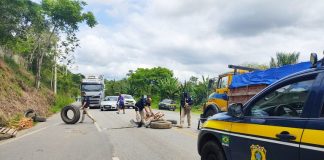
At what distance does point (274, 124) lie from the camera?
454 centimetres

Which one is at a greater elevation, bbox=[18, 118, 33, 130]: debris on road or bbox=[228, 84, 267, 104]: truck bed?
bbox=[228, 84, 267, 104]: truck bed

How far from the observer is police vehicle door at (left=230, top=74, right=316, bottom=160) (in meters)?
4.23

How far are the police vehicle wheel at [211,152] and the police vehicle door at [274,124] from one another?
0.43m

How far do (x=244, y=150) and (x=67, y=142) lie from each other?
873 cm

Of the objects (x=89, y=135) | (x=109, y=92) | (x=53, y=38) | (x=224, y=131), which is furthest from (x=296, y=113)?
(x=109, y=92)

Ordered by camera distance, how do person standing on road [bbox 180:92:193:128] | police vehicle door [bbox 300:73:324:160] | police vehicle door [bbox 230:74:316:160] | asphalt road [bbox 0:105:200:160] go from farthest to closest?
person standing on road [bbox 180:92:193:128]
asphalt road [bbox 0:105:200:160]
police vehicle door [bbox 230:74:316:160]
police vehicle door [bbox 300:73:324:160]

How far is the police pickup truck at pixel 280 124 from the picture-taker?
3990 mm

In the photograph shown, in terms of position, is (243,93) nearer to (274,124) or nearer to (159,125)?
(159,125)

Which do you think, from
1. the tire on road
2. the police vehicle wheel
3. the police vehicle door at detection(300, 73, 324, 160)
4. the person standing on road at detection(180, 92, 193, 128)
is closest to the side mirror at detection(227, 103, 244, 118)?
the police vehicle wheel

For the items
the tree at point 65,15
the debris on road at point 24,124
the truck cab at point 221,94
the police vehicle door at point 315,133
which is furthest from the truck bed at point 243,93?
the tree at point 65,15

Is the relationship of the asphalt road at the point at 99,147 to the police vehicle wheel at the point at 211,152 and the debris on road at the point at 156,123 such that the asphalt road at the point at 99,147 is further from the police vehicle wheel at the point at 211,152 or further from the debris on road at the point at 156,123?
the police vehicle wheel at the point at 211,152

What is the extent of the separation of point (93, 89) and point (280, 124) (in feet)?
127

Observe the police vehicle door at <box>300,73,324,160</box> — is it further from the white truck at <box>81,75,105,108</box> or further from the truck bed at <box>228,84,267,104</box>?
the white truck at <box>81,75,105,108</box>

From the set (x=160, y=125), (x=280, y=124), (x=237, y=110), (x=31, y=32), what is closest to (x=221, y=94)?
(x=160, y=125)
